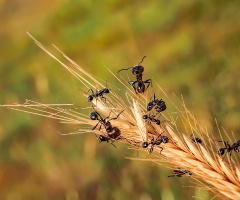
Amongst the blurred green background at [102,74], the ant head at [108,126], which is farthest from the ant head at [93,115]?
the blurred green background at [102,74]

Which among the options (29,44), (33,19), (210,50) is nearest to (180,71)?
(210,50)

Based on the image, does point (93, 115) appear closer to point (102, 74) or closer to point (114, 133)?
point (114, 133)

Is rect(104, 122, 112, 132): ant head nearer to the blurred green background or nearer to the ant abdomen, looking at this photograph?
the ant abdomen

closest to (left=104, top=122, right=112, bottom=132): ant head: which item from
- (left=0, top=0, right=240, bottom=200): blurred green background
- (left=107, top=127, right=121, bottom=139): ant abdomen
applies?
(left=107, top=127, right=121, bottom=139): ant abdomen

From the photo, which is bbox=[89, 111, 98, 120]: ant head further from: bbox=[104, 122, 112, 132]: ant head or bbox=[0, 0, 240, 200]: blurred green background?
bbox=[0, 0, 240, 200]: blurred green background

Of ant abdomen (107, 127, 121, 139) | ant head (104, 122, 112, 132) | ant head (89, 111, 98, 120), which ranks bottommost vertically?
ant abdomen (107, 127, 121, 139)

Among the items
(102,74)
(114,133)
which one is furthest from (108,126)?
(102,74)

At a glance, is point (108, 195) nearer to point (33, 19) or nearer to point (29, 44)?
point (29, 44)

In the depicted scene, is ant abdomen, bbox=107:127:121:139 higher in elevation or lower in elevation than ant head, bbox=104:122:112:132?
lower

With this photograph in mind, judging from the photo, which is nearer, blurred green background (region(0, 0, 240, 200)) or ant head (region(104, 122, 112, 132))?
ant head (region(104, 122, 112, 132))
